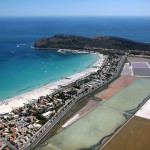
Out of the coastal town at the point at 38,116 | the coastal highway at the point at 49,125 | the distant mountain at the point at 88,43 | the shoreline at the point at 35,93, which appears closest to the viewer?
the coastal highway at the point at 49,125

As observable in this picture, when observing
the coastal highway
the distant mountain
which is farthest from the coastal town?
the distant mountain

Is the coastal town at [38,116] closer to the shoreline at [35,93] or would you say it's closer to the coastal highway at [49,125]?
the coastal highway at [49,125]

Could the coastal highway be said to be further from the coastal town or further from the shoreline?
the shoreline

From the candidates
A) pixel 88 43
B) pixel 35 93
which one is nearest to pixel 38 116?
pixel 35 93

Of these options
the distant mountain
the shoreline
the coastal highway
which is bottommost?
the shoreline

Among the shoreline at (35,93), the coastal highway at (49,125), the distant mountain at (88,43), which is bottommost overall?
the shoreline at (35,93)

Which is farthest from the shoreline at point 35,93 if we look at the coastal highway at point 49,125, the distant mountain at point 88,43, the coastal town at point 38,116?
the distant mountain at point 88,43

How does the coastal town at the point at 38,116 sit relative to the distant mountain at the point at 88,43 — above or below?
below
